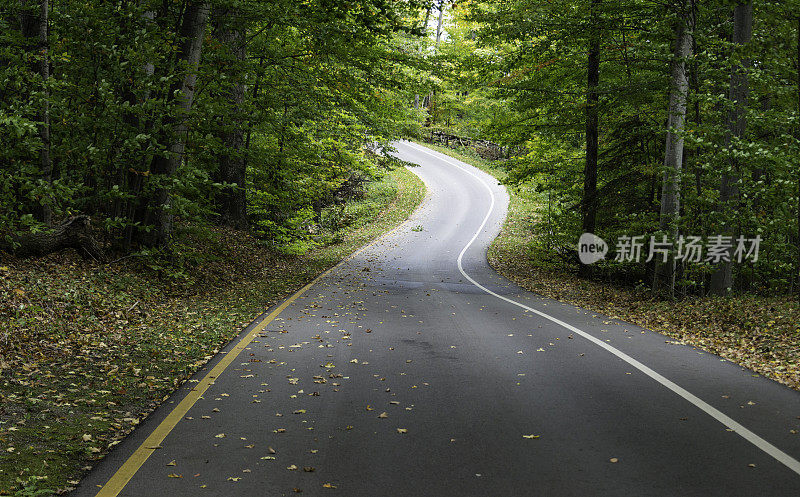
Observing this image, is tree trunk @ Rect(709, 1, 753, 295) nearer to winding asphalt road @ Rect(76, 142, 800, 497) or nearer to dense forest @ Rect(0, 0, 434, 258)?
winding asphalt road @ Rect(76, 142, 800, 497)

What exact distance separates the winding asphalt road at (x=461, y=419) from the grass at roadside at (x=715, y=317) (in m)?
0.69

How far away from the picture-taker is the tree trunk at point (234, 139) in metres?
14.6

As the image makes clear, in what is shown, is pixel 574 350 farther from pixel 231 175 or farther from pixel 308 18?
pixel 231 175

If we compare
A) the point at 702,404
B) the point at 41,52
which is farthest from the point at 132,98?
the point at 702,404

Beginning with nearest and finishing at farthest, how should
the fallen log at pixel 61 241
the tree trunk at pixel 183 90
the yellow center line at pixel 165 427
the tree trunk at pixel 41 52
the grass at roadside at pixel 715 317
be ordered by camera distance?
1. the yellow center line at pixel 165 427
2. the grass at roadside at pixel 715 317
3. the tree trunk at pixel 41 52
4. the fallen log at pixel 61 241
5. the tree trunk at pixel 183 90

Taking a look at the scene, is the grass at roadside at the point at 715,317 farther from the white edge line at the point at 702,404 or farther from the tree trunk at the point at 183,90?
the tree trunk at the point at 183,90

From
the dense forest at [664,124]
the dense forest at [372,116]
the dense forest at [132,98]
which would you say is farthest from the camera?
the dense forest at [664,124]

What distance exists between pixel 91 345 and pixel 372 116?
50.8 ft

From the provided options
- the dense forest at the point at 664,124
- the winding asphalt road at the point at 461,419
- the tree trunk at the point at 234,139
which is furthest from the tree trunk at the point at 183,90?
the dense forest at the point at 664,124

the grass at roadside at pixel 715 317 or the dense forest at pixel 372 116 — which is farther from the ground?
the dense forest at pixel 372 116

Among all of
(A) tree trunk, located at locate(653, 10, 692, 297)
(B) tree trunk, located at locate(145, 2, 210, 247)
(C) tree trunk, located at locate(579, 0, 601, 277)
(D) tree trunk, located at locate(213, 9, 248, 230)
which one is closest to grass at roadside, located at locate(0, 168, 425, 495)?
(B) tree trunk, located at locate(145, 2, 210, 247)

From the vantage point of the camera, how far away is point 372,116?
22.0 m

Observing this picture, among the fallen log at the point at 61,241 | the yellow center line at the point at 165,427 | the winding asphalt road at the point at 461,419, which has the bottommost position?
the yellow center line at the point at 165,427

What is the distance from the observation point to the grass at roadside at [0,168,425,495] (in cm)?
486
